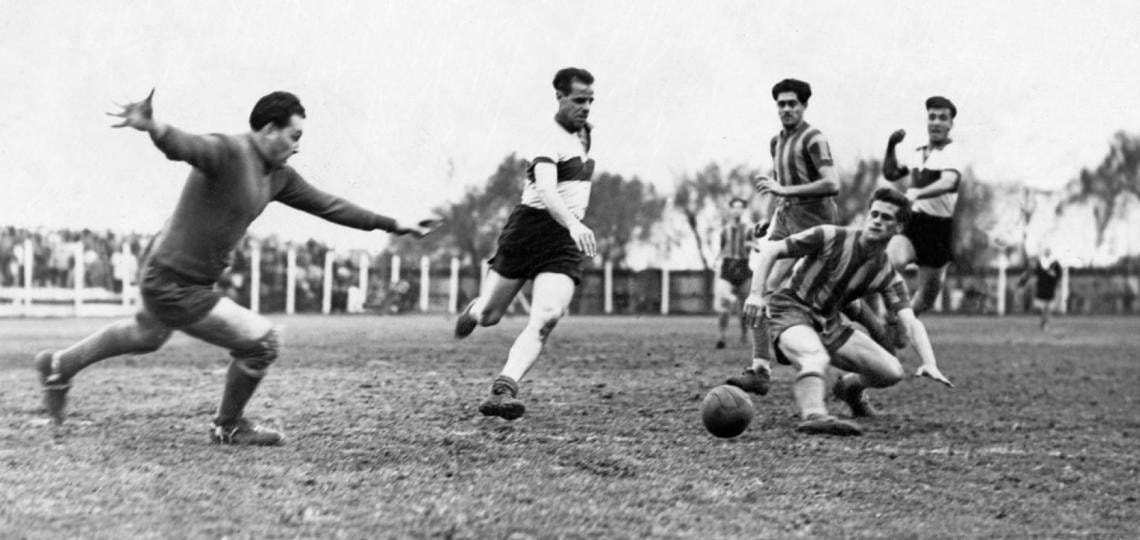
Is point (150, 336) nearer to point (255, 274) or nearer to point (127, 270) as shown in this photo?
point (127, 270)

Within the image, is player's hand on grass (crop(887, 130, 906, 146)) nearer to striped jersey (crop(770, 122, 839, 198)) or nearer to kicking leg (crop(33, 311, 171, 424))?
striped jersey (crop(770, 122, 839, 198))

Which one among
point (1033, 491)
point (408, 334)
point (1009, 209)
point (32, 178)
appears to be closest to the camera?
point (1033, 491)

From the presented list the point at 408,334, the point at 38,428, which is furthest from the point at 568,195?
the point at 408,334

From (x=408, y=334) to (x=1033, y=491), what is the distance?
1558cm

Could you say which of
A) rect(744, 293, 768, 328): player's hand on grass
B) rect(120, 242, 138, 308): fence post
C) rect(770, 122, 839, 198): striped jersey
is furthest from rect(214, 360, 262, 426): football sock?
rect(120, 242, 138, 308): fence post

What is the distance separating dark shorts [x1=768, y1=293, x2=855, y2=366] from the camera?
296 inches

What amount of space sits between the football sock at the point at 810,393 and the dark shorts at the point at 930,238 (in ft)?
15.6

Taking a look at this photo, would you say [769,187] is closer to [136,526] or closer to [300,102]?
[300,102]

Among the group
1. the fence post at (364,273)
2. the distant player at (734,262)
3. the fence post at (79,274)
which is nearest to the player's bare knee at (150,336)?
the distant player at (734,262)

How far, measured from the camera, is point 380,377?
10.4m

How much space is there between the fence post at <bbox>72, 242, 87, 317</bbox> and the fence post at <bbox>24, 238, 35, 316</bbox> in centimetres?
99

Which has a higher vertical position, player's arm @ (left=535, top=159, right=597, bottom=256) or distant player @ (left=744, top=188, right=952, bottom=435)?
player's arm @ (left=535, top=159, right=597, bottom=256)

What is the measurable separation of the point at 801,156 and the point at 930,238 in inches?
124

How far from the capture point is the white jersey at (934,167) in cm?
1080
